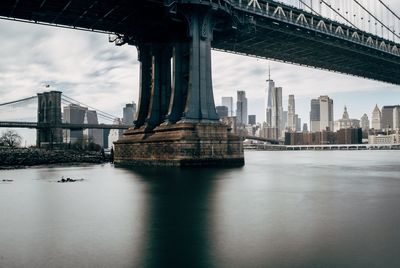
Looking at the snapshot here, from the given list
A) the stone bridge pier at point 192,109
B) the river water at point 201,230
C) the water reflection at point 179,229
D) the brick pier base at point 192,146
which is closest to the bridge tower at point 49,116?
the brick pier base at point 192,146

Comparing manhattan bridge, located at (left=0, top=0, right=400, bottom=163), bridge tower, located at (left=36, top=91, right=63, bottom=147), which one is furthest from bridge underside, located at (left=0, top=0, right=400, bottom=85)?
bridge tower, located at (left=36, top=91, right=63, bottom=147)

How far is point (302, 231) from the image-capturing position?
11.0 metres

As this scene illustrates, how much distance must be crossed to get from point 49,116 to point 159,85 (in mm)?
100495

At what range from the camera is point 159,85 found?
164ft

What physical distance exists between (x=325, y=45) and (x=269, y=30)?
47.9ft

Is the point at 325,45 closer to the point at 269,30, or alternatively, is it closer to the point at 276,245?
the point at 269,30

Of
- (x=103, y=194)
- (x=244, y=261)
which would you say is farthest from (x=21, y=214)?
(x=244, y=261)

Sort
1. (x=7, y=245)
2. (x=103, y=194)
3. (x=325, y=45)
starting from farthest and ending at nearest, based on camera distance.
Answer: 1. (x=325, y=45)
2. (x=103, y=194)
3. (x=7, y=245)

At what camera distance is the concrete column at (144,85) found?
5191cm

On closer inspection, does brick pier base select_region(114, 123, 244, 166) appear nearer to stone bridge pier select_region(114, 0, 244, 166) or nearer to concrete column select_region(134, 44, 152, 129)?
stone bridge pier select_region(114, 0, 244, 166)

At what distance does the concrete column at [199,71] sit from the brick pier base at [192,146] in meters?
1.62

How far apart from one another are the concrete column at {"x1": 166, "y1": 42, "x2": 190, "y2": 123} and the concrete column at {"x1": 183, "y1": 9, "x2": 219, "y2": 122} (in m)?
2.44

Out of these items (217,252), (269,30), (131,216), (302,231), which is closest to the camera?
(217,252)

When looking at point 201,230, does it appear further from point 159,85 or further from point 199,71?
point 159,85
